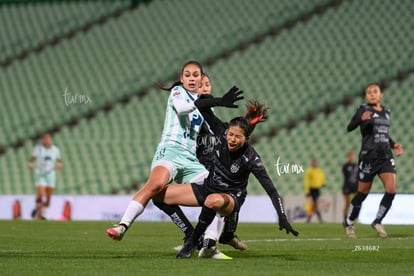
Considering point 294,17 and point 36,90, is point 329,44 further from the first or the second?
point 36,90

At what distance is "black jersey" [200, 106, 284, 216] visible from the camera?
9.25 meters

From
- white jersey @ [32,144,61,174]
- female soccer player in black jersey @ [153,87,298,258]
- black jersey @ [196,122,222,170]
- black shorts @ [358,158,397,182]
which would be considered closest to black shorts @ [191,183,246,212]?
female soccer player in black jersey @ [153,87,298,258]

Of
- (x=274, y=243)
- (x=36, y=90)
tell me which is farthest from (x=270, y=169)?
(x=274, y=243)

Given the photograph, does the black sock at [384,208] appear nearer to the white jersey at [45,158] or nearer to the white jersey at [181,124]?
the white jersey at [181,124]

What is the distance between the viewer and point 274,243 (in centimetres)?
1233

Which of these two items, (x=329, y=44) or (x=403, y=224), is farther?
(x=329, y=44)

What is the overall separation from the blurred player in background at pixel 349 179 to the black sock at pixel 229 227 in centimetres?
1308

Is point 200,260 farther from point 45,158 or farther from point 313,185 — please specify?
point 313,185

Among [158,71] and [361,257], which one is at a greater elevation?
[158,71]

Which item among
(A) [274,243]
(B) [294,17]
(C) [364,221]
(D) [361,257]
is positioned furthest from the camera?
(B) [294,17]

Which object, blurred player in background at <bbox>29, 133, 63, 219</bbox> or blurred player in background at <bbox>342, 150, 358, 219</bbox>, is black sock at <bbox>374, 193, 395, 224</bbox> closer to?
blurred player in background at <bbox>342, 150, 358, 219</bbox>

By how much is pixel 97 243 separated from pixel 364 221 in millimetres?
9720

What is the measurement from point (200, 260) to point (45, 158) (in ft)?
48.5

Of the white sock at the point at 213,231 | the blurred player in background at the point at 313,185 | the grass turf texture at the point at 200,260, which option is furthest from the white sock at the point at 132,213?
the blurred player in background at the point at 313,185
